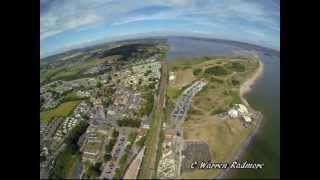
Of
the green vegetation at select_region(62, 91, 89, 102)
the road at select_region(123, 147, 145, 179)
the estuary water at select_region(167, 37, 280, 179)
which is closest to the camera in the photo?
the road at select_region(123, 147, 145, 179)

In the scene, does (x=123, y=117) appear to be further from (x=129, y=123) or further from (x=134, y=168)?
(x=134, y=168)

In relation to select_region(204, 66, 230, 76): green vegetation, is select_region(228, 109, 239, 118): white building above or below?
below

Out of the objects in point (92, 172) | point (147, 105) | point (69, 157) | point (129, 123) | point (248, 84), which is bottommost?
point (92, 172)

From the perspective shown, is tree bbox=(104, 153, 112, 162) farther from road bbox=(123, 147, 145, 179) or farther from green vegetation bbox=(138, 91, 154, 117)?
green vegetation bbox=(138, 91, 154, 117)

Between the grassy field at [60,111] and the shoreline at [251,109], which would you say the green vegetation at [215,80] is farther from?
the grassy field at [60,111]

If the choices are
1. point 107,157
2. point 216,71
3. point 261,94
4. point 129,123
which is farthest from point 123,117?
point 261,94

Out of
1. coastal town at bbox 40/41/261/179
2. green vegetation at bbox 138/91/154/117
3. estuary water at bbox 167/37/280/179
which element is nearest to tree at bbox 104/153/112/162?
coastal town at bbox 40/41/261/179

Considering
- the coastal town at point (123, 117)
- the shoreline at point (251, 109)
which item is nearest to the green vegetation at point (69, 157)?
the coastal town at point (123, 117)
